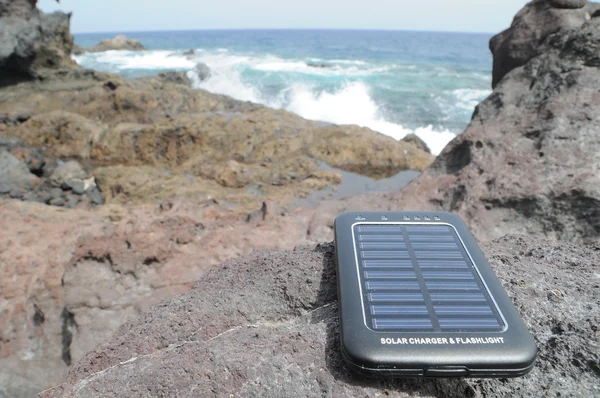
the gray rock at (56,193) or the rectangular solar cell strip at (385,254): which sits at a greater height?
the rectangular solar cell strip at (385,254)

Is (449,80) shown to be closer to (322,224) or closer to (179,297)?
(322,224)

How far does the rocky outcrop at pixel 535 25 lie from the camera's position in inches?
163

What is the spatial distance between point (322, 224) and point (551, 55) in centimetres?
258

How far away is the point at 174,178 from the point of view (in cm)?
682

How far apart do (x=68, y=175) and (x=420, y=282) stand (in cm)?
803

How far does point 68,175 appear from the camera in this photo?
7.74 metres

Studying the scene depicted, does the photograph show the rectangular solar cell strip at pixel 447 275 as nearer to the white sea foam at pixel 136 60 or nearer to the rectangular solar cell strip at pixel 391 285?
the rectangular solar cell strip at pixel 391 285

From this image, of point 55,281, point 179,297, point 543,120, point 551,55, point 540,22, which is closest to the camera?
point 179,297

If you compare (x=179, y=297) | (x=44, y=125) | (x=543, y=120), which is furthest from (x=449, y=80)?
(x=179, y=297)

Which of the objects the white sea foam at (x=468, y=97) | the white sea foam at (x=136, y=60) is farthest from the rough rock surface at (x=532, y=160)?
the white sea foam at (x=136, y=60)

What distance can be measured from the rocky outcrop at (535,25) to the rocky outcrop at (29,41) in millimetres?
14456

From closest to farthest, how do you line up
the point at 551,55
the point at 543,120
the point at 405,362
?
the point at 405,362
the point at 543,120
the point at 551,55

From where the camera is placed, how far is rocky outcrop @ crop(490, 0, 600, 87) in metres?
4.14

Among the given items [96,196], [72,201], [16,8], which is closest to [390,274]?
[96,196]
